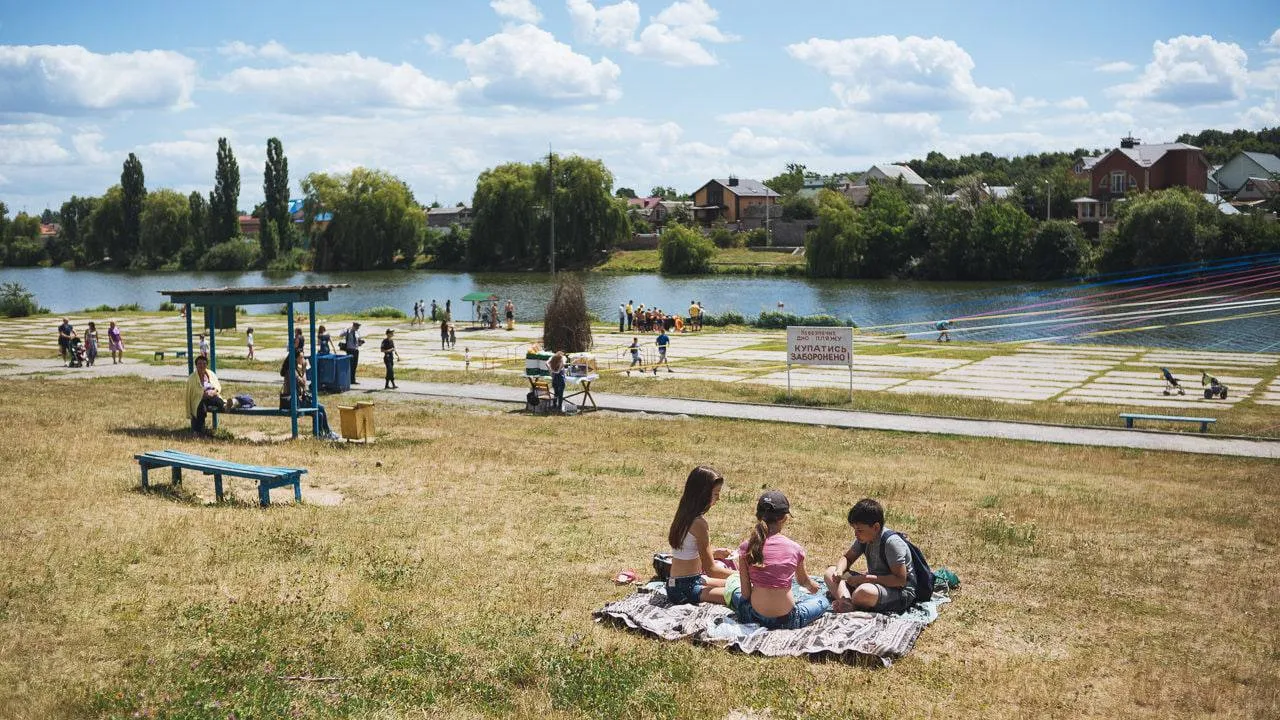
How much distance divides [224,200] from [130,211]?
1598cm

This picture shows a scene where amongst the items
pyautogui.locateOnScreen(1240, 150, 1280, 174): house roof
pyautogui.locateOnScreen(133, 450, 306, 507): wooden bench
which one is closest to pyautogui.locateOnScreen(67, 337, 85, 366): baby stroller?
pyautogui.locateOnScreen(133, 450, 306, 507): wooden bench

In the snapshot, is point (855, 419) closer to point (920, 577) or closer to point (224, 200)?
point (920, 577)

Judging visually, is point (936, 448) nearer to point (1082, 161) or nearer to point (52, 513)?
point (52, 513)

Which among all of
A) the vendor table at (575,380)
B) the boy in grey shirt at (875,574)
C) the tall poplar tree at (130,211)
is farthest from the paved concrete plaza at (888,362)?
the tall poplar tree at (130,211)

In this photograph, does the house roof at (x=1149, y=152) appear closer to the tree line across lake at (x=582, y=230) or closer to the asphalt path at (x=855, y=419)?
the tree line across lake at (x=582, y=230)

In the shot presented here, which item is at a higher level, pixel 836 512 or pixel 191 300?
pixel 191 300

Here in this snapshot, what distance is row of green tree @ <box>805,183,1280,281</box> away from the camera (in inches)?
3177

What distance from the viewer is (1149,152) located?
380 feet

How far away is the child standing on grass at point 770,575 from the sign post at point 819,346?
17486mm

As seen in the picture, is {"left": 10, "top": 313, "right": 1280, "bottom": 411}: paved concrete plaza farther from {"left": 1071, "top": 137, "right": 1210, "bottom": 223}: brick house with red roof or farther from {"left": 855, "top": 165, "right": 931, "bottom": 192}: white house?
{"left": 855, "top": 165, "right": 931, "bottom": 192}: white house

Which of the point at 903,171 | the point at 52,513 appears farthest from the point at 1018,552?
the point at 903,171

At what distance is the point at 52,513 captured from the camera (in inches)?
416

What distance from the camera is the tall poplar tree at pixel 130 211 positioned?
133m

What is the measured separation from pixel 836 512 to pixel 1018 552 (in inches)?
90.1
